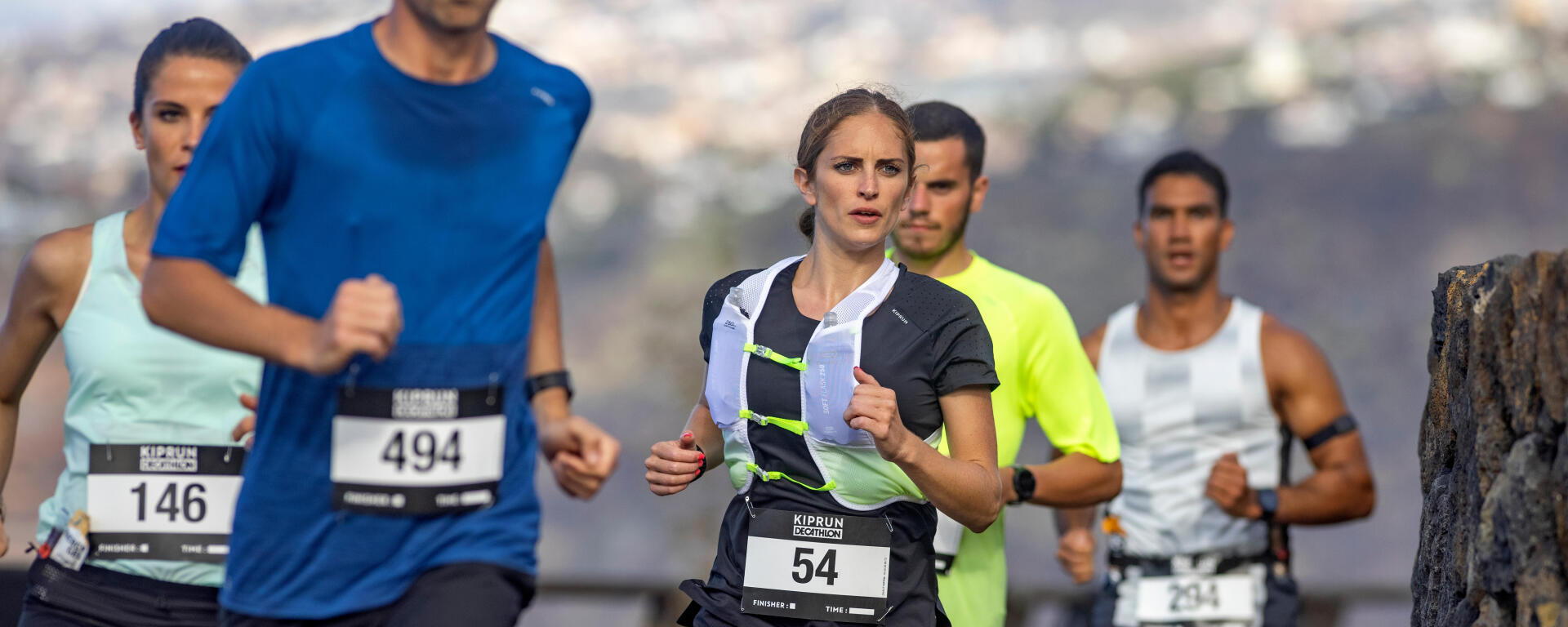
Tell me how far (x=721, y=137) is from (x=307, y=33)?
382cm

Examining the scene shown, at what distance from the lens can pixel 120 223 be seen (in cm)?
361

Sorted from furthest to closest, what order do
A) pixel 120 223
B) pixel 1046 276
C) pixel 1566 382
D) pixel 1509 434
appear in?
pixel 1046 276, pixel 120 223, pixel 1509 434, pixel 1566 382

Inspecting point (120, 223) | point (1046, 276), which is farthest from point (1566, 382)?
point (1046, 276)

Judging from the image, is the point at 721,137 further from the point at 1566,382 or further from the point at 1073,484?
the point at 1566,382

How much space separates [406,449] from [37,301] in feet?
4.94

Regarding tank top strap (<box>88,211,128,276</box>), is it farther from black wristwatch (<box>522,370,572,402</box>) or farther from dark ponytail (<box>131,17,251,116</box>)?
black wristwatch (<box>522,370,572,402</box>)

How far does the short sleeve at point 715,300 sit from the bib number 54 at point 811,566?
1.48 feet

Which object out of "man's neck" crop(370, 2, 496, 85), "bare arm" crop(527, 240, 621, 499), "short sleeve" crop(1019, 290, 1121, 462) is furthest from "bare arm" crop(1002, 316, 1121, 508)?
"man's neck" crop(370, 2, 496, 85)

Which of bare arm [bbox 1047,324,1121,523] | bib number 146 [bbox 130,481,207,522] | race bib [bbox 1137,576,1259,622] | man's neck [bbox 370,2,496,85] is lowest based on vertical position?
race bib [bbox 1137,576,1259,622]

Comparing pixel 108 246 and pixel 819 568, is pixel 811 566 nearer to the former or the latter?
pixel 819 568

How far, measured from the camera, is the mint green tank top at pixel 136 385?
3.41 meters

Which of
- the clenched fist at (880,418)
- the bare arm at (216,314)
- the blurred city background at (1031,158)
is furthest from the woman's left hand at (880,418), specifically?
the blurred city background at (1031,158)

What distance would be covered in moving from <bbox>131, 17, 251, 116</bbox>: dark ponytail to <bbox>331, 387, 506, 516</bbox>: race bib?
4.82 ft

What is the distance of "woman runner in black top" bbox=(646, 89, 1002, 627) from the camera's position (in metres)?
2.72
